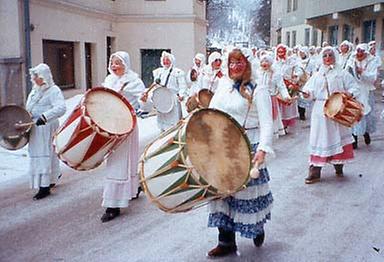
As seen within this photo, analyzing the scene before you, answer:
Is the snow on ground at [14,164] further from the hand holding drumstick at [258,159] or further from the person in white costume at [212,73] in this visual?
the hand holding drumstick at [258,159]

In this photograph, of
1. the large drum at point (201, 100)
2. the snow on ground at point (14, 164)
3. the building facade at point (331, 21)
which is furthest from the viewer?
the building facade at point (331, 21)

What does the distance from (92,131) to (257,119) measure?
1.50 metres

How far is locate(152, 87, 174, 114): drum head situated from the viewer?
25.4 feet

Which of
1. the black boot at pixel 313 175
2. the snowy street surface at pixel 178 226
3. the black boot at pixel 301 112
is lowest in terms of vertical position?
the snowy street surface at pixel 178 226

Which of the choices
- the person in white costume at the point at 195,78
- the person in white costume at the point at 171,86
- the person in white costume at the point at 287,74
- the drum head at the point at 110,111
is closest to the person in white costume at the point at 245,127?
the drum head at the point at 110,111

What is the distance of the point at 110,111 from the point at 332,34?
84.6 ft

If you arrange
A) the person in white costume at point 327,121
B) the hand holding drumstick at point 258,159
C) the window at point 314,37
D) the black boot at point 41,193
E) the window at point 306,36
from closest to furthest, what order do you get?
the hand holding drumstick at point 258,159 < the black boot at point 41,193 < the person in white costume at point 327,121 < the window at point 314,37 < the window at point 306,36

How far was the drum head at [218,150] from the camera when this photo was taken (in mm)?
3594

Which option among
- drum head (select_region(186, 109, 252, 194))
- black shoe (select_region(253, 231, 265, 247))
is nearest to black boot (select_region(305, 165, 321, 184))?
black shoe (select_region(253, 231, 265, 247))

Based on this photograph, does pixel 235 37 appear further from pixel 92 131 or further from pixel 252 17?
pixel 92 131

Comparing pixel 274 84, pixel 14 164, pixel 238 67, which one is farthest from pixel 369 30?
pixel 238 67

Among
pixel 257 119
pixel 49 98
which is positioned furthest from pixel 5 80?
pixel 257 119

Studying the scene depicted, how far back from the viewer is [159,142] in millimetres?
3801

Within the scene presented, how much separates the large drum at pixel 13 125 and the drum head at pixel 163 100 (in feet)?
7.10
